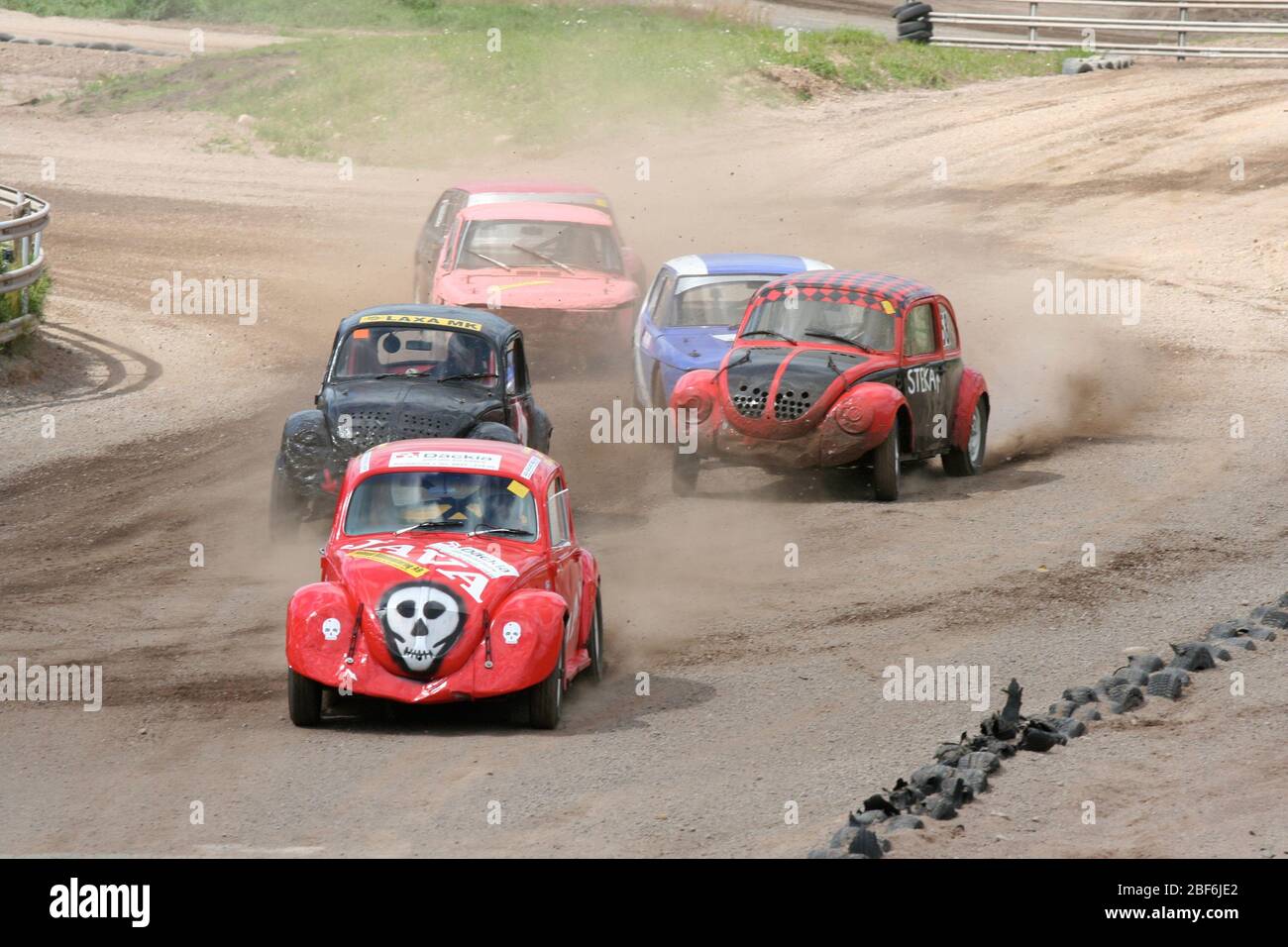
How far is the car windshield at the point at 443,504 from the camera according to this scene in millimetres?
10602

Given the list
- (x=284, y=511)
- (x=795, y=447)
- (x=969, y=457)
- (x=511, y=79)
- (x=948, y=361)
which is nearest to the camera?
(x=284, y=511)

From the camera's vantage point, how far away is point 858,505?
50.3ft

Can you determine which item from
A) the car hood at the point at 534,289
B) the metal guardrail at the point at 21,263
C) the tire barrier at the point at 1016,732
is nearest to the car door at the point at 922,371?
the tire barrier at the point at 1016,732

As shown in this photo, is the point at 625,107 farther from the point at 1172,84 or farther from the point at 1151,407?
the point at 1151,407

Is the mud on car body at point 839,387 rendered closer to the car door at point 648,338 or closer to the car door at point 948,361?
the car door at point 948,361

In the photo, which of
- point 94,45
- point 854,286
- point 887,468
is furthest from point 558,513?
point 94,45

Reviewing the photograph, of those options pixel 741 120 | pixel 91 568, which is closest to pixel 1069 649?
pixel 91 568

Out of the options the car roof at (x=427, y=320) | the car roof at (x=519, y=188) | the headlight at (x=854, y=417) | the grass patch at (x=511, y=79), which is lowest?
the headlight at (x=854, y=417)

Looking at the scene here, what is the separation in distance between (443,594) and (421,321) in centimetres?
550

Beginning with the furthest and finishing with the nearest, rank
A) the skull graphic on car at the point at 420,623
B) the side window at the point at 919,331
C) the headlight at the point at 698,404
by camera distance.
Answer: the side window at the point at 919,331 → the headlight at the point at 698,404 → the skull graphic on car at the point at 420,623

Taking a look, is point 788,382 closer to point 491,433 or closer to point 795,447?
point 795,447

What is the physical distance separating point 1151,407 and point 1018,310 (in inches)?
222

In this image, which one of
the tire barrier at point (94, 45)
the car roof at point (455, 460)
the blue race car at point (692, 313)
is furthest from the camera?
the tire barrier at point (94, 45)

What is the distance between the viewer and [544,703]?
32.1 feet
